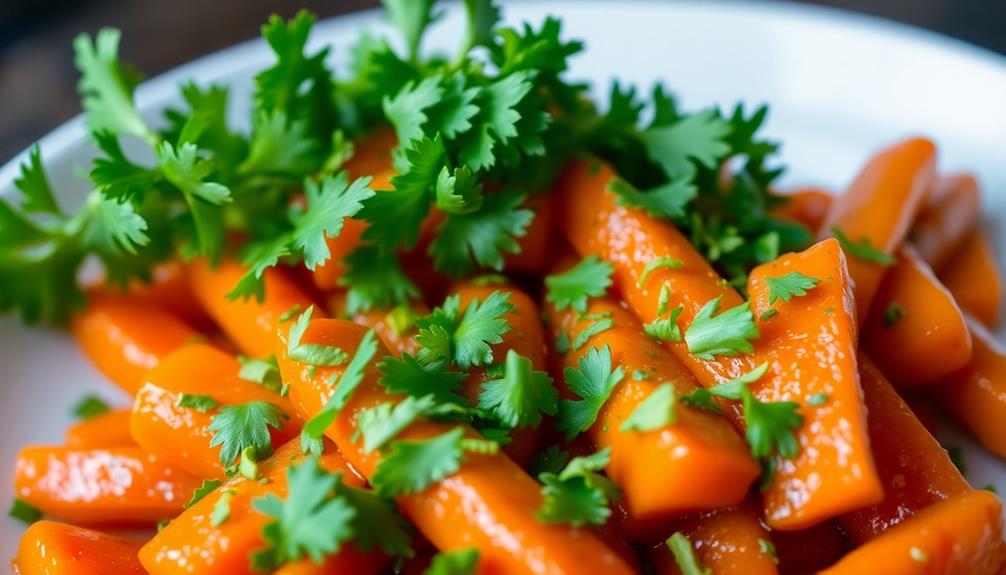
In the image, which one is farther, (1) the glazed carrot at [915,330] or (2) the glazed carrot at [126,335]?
(2) the glazed carrot at [126,335]

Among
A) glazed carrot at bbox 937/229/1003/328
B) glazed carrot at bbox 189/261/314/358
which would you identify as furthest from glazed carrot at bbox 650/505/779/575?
glazed carrot at bbox 937/229/1003/328

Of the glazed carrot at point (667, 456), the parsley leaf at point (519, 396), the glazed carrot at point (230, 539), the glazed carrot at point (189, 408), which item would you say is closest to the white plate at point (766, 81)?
the glazed carrot at point (189, 408)

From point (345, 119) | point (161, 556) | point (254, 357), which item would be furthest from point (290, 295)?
point (161, 556)

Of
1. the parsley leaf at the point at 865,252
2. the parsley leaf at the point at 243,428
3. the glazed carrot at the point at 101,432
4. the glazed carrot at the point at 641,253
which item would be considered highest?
the glazed carrot at the point at 641,253

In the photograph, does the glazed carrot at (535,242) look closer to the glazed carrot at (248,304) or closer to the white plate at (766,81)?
the glazed carrot at (248,304)

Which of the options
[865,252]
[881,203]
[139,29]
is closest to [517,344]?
[865,252]

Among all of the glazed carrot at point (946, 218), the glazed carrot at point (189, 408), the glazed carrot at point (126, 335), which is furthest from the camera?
the glazed carrot at point (946, 218)

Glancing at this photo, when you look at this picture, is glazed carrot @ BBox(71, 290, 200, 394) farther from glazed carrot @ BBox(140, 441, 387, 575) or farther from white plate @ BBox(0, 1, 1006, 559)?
glazed carrot @ BBox(140, 441, 387, 575)
